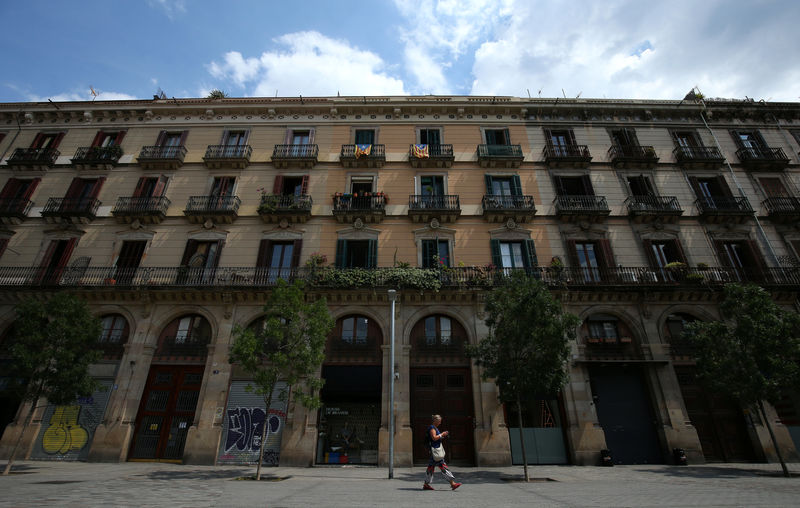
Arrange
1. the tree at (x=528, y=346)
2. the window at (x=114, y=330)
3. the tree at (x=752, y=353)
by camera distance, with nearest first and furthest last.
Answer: the tree at (x=528, y=346), the tree at (x=752, y=353), the window at (x=114, y=330)

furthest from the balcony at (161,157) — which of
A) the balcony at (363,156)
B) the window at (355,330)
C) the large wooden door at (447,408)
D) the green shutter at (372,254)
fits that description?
the large wooden door at (447,408)

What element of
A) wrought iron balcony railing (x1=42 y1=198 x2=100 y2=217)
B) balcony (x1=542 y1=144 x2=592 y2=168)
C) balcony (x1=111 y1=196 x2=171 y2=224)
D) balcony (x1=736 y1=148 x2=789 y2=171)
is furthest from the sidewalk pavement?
balcony (x1=736 y1=148 x2=789 y2=171)

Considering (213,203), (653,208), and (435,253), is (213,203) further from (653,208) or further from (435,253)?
(653,208)

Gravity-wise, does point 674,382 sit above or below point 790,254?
below

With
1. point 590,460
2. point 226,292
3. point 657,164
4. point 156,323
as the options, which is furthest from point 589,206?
point 156,323

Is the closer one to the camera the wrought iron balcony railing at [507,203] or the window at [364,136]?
the wrought iron balcony railing at [507,203]

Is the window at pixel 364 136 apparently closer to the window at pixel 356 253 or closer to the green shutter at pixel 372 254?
the window at pixel 356 253

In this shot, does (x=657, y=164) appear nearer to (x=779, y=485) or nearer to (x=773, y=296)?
(x=773, y=296)

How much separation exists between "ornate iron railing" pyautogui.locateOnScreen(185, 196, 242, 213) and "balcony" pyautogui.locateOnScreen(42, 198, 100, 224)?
5.42m

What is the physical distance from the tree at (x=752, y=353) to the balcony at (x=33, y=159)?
120ft

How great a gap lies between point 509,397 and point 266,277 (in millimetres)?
13232

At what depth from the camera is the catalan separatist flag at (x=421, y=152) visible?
22.1 metres

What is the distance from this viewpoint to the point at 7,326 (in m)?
18.2

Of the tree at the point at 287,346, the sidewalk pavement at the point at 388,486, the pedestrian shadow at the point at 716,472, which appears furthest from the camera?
the tree at the point at 287,346
